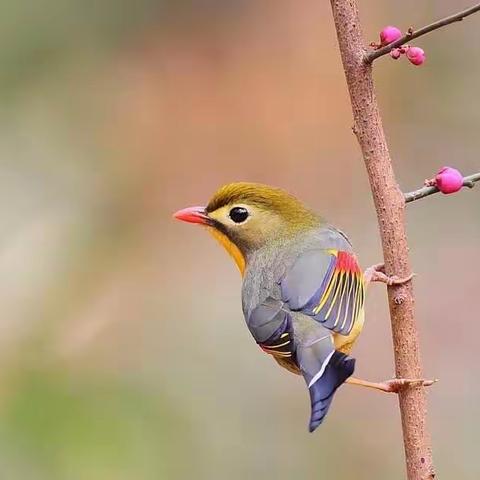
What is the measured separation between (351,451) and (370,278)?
2.62 m

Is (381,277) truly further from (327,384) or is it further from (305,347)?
(327,384)

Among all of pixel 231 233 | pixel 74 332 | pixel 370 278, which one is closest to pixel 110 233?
pixel 74 332

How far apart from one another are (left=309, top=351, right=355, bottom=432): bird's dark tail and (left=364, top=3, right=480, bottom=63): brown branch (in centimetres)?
63

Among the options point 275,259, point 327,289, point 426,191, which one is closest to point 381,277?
point 327,289

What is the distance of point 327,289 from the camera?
2531 millimetres

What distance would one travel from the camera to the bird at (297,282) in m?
2.28

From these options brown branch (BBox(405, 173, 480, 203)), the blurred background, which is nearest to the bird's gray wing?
brown branch (BBox(405, 173, 480, 203))

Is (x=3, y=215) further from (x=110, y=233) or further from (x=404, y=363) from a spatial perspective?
(x=404, y=363)

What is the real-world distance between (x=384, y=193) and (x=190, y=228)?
14.7 feet

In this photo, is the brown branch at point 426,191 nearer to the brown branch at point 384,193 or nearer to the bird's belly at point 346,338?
the brown branch at point 384,193

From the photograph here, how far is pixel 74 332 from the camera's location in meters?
4.81

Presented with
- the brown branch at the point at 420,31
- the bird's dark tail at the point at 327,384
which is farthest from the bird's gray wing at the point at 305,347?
the brown branch at the point at 420,31

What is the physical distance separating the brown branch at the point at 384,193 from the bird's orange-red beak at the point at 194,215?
2.36ft

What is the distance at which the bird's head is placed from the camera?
9.53 feet
